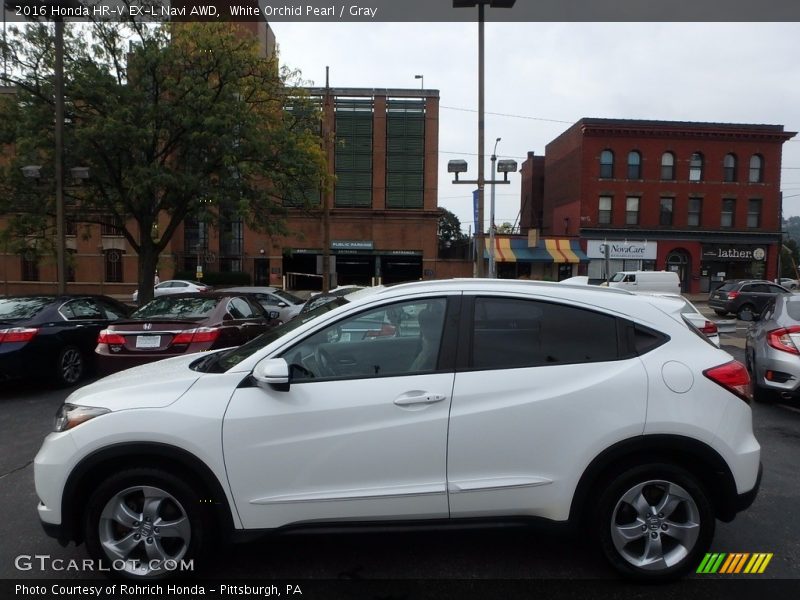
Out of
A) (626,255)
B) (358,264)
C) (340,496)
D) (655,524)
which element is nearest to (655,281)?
(626,255)

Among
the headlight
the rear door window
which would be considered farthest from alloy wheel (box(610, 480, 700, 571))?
the headlight

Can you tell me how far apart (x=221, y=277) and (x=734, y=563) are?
35176 mm

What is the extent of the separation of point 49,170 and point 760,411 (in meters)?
15.7

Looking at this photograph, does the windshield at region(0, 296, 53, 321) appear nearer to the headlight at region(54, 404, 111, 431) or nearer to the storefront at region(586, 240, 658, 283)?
the headlight at region(54, 404, 111, 431)

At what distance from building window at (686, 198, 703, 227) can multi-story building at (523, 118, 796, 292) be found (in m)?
0.07

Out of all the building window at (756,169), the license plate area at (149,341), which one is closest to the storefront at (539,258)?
the building window at (756,169)

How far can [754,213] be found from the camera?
3862 cm

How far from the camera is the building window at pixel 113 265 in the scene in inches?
1455

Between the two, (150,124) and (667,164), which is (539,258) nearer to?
(667,164)

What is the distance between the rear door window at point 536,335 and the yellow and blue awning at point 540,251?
112 feet

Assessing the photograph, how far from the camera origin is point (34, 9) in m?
12.7

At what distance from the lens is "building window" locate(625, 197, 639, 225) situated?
37875 mm

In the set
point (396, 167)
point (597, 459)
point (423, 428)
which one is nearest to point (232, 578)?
point (423, 428)

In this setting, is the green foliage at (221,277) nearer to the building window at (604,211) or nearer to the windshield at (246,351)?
the building window at (604,211)
